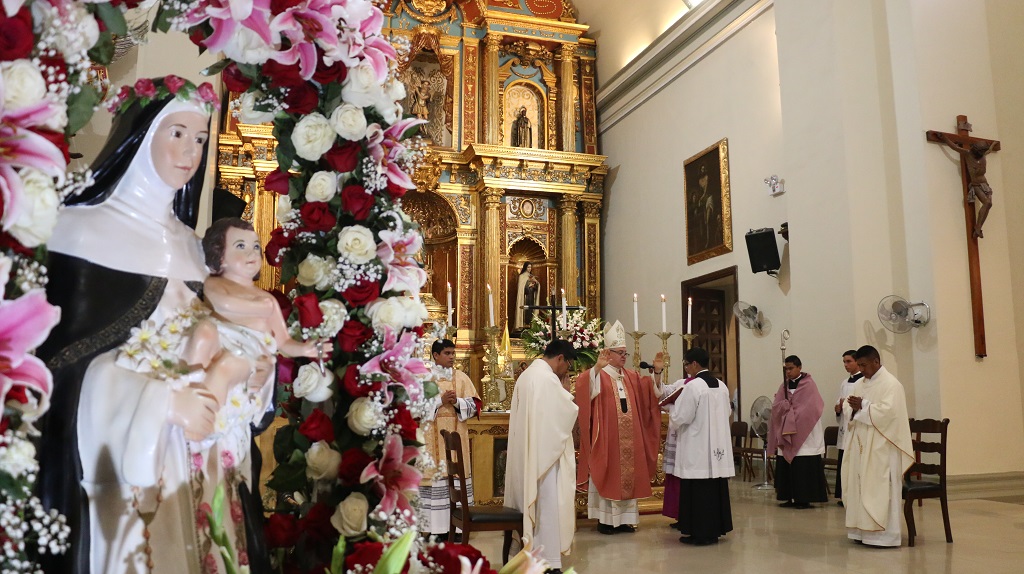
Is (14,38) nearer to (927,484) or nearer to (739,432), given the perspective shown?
(927,484)

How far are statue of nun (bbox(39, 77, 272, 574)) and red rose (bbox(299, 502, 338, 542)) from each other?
0.92ft

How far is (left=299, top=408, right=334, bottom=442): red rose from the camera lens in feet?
7.63

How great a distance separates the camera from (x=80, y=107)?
171 centimetres

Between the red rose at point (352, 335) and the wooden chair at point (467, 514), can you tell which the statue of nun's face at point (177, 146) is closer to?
the red rose at point (352, 335)

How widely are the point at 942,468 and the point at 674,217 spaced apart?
681 cm

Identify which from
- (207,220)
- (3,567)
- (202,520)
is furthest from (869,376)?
(3,567)

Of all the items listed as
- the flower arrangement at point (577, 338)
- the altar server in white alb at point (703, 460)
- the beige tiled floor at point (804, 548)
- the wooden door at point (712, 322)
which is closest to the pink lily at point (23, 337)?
the beige tiled floor at point (804, 548)

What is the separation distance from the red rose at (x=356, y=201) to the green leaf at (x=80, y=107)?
0.80 m

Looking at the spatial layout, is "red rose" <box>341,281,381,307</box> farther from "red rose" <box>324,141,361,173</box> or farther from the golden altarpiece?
the golden altarpiece

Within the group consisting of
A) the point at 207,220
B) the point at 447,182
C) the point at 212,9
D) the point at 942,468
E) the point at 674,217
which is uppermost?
the point at 447,182

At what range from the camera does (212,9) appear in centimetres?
204

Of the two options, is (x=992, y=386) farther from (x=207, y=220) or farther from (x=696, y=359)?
(x=207, y=220)

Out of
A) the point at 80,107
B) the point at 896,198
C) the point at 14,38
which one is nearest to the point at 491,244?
the point at 896,198

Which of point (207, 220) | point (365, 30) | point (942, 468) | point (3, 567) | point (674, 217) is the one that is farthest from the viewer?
point (674, 217)
